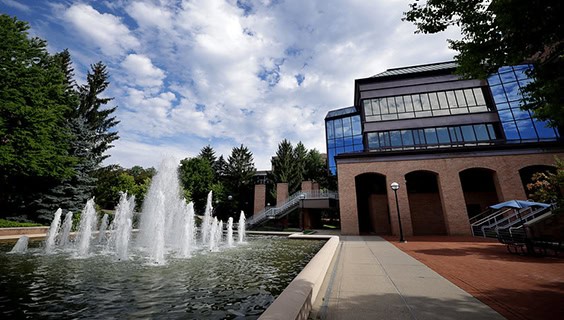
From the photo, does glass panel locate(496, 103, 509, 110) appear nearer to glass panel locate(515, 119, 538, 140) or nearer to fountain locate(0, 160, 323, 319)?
glass panel locate(515, 119, 538, 140)

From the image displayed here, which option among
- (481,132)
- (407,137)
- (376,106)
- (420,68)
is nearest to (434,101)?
(407,137)

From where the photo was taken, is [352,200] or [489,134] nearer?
[352,200]

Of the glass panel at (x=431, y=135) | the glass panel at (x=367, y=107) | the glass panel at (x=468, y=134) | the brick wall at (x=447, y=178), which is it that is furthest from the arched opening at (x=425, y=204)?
the glass panel at (x=367, y=107)

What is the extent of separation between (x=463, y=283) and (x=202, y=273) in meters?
7.49

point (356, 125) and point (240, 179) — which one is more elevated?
point (356, 125)

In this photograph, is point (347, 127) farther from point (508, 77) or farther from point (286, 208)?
point (508, 77)

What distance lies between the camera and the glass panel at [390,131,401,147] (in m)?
24.5

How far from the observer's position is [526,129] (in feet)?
72.5

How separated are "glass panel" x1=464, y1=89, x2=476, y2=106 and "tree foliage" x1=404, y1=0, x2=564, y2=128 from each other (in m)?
23.7

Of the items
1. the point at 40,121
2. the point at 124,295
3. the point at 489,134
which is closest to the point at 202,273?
the point at 124,295

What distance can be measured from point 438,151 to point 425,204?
5.99 metres

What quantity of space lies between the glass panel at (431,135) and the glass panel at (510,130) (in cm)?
648

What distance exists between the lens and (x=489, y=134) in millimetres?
23172

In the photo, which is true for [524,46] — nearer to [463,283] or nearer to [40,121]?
[463,283]
